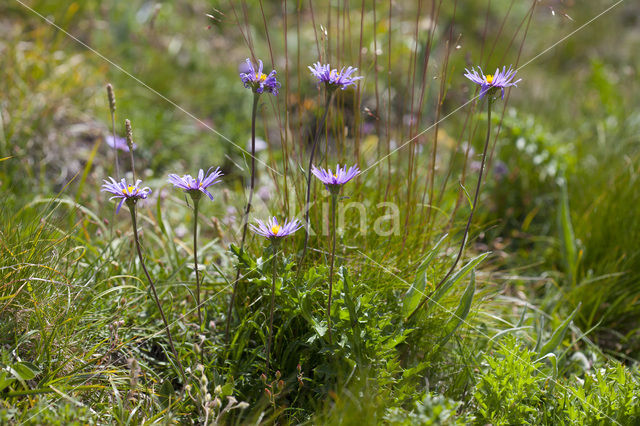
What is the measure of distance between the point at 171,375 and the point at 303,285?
64 centimetres

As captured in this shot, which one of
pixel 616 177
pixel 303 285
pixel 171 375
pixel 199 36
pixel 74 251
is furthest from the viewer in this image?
pixel 199 36

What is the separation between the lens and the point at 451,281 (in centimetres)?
176

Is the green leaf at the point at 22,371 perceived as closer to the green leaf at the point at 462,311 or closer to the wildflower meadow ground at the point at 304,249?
the wildflower meadow ground at the point at 304,249

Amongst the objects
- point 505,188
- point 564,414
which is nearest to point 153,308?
point 564,414

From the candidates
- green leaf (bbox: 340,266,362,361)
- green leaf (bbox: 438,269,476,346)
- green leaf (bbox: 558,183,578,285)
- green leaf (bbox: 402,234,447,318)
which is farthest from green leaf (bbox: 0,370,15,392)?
green leaf (bbox: 558,183,578,285)

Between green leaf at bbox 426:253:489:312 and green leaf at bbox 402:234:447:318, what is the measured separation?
54 millimetres

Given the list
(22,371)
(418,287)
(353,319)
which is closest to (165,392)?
(22,371)

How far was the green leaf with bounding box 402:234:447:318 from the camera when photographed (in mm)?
1740

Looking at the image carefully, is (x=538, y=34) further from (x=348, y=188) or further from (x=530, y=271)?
(x=348, y=188)

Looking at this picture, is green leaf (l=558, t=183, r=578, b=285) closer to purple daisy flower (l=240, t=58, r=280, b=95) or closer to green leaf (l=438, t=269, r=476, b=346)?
green leaf (l=438, t=269, r=476, b=346)

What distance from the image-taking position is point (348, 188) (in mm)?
2363

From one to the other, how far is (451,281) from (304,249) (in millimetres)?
550

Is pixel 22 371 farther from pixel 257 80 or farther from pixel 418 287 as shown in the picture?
pixel 418 287

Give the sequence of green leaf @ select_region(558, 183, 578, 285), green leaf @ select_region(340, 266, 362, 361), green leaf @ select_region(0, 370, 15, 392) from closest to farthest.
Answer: green leaf @ select_region(0, 370, 15, 392), green leaf @ select_region(340, 266, 362, 361), green leaf @ select_region(558, 183, 578, 285)
